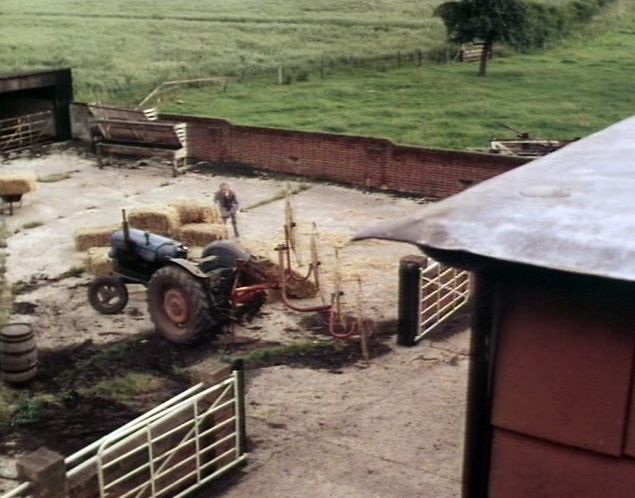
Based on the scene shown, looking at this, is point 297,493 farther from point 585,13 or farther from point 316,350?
point 585,13

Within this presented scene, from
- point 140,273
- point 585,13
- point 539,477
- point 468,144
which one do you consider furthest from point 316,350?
point 585,13

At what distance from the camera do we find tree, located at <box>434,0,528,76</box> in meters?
36.9

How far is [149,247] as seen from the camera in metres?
13.2

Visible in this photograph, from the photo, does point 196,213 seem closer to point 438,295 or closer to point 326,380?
point 438,295

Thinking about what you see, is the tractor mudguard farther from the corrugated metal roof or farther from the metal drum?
the corrugated metal roof

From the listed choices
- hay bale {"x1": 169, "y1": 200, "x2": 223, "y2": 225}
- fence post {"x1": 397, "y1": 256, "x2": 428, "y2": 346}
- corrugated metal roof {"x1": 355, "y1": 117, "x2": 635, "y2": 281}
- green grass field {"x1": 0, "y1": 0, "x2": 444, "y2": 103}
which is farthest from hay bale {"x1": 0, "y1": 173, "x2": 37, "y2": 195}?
corrugated metal roof {"x1": 355, "y1": 117, "x2": 635, "y2": 281}

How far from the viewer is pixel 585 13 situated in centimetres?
5469

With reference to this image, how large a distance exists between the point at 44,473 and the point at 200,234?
10067 mm

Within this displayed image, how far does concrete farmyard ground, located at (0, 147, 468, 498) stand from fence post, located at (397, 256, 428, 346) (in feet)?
0.76

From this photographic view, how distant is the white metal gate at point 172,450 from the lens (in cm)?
798

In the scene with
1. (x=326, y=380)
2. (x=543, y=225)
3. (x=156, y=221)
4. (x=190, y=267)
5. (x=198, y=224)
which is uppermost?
(x=543, y=225)

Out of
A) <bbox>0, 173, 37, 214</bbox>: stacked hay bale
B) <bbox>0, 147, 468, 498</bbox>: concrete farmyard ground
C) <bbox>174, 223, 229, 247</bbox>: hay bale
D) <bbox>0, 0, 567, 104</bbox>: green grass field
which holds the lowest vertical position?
<bbox>0, 147, 468, 498</bbox>: concrete farmyard ground

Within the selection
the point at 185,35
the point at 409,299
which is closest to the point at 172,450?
the point at 409,299

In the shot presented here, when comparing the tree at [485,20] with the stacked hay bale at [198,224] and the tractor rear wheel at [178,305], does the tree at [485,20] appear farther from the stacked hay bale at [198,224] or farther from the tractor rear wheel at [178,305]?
the tractor rear wheel at [178,305]
